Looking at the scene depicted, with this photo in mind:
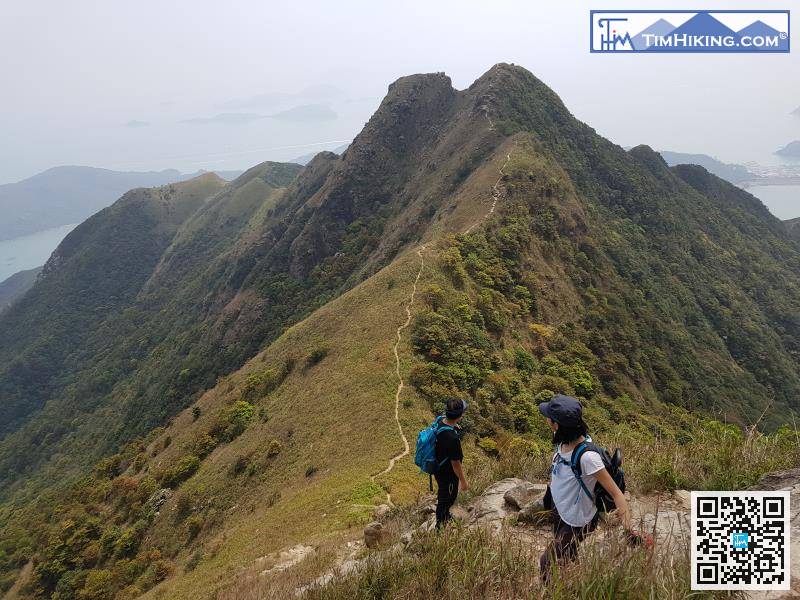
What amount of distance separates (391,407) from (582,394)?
15.2 metres

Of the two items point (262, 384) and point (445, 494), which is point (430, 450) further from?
point (262, 384)

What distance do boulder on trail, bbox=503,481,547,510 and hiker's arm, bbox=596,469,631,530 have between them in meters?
3.91

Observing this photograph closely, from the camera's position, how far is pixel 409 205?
74.9 m

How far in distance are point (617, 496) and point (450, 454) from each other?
10.6 feet

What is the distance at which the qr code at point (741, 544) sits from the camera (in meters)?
3.76

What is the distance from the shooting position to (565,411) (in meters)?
5.09

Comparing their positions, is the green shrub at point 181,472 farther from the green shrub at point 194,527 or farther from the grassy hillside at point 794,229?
the grassy hillside at point 794,229

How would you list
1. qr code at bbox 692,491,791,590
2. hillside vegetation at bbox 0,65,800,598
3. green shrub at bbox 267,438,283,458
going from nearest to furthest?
qr code at bbox 692,491,791,590
hillside vegetation at bbox 0,65,800,598
green shrub at bbox 267,438,283,458

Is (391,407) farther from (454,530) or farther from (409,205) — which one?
(409,205)

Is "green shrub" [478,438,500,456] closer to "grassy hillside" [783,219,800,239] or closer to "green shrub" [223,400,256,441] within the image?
"green shrub" [223,400,256,441]

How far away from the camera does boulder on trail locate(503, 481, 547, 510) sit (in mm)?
8344

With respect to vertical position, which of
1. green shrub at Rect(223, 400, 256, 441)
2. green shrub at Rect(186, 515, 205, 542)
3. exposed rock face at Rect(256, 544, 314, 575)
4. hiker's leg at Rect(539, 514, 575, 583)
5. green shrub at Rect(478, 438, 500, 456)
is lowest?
green shrub at Rect(186, 515, 205, 542)

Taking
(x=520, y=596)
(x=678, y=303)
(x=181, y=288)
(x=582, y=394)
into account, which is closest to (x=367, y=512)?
(x=520, y=596)

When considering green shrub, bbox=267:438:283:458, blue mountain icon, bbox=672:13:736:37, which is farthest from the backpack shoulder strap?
blue mountain icon, bbox=672:13:736:37
